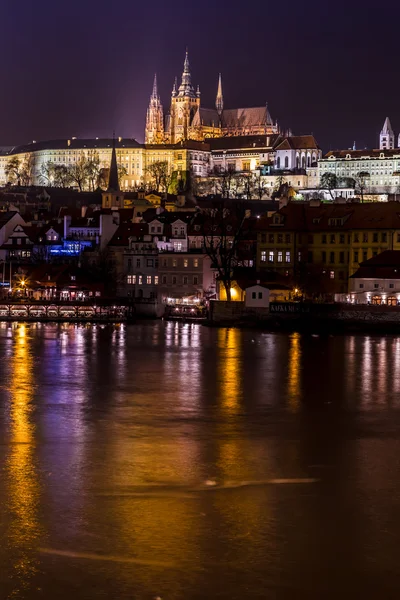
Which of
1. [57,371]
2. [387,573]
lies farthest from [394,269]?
[387,573]

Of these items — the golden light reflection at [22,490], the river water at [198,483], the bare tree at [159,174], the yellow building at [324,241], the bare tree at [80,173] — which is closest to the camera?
the river water at [198,483]

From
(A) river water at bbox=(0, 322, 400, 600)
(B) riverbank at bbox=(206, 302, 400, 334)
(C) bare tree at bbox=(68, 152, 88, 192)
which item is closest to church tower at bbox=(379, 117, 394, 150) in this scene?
(C) bare tree at bbox=(68, 152, 88, 192)

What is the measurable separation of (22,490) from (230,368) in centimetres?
1311

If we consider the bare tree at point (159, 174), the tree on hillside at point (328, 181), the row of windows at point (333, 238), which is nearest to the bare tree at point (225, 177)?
the bare tree at point (159, 174)

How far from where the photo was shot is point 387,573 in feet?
37.7

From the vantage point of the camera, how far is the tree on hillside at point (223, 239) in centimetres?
4408

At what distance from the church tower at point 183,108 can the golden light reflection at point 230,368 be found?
142910 mm

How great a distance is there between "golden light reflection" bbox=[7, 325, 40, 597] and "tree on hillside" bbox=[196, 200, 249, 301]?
70.6 feet

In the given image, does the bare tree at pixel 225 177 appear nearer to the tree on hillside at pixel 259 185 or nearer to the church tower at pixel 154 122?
the tree on hillside at pixel 259 185

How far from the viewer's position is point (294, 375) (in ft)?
84.2

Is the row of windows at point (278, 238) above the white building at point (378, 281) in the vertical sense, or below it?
above

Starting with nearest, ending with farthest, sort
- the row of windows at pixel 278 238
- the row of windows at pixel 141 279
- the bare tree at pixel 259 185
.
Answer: the row of windows at pixel 278 238 → the row of windows at pixel 141 279 → the bare tree at pixel 259 185

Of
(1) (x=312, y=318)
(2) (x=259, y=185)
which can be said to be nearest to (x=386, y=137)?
(2) (x=259, y=185)

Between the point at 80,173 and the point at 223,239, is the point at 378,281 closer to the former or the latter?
the point at 223,239
